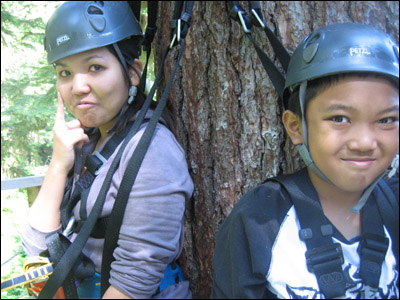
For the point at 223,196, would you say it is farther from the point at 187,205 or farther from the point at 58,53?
the point at 58,53

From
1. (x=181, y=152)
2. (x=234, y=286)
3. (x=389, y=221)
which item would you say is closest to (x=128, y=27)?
(x=181, y=152)

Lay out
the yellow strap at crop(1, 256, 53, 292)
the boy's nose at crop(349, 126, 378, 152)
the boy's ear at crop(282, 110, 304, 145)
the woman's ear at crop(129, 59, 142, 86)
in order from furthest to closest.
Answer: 1. the woman's ear at crop(129, 59, 142, 86)
2. the yellow strap at crop(1, 256, 53, 292)
3. the boy's ear at crop(282, 110, 304, 145)
4. the boy's nose at crop(349, 126, 378, 152)

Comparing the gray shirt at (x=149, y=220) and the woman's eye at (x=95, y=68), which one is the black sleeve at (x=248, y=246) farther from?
the woman's eye at (x=95, y=68)

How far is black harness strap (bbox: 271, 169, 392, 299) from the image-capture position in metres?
1.27

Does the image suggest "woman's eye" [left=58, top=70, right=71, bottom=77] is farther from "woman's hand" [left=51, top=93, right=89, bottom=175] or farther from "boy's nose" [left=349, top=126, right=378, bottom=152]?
"boy's nose" [left=349, top=126, right=378, bottom=152]

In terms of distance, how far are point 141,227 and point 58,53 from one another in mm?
968

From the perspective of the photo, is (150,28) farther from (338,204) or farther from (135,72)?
(338,204)

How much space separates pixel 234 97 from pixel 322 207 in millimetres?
657

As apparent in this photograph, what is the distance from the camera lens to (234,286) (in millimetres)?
1298

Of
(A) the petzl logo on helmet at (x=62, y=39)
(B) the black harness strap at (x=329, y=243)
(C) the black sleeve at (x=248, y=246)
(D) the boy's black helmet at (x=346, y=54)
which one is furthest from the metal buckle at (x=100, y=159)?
(D) the boy's black helmet at (x=346, y=54)

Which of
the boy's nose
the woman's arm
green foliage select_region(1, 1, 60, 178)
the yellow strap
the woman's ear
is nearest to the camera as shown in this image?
the boy's nose

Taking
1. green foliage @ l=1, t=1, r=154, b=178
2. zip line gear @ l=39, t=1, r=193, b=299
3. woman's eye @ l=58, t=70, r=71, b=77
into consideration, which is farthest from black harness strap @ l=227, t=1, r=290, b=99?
green foliage @ l=1, t=1, r=154, b=178

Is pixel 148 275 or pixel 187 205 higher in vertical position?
pixel 187 205

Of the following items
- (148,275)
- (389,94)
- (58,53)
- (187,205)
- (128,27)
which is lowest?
(148,275)
